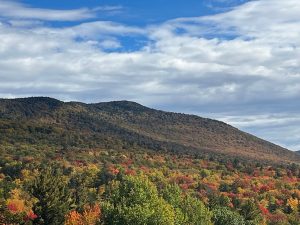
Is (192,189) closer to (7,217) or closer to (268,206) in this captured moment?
(268,206)

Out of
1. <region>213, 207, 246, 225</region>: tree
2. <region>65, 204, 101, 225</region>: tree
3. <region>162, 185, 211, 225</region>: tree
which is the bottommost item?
<region>65, 204, 101, 225</region>: tree

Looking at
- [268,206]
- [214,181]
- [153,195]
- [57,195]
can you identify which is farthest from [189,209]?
[214,181]

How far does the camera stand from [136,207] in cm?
6588

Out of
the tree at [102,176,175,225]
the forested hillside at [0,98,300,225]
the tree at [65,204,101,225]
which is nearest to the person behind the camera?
the tree at [102,176,175,225]

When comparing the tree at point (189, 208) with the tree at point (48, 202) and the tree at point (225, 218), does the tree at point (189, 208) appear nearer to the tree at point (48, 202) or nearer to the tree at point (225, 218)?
the tree at point (225, 218)

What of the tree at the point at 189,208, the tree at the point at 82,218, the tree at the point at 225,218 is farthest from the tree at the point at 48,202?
the tree at the point at 225,218

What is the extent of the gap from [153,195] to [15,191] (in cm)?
5843

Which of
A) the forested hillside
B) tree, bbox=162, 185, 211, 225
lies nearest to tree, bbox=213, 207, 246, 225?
the forested hillside

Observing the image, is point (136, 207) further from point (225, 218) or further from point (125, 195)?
point (225, 218)

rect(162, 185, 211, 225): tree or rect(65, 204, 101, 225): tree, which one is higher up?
rect(162, 185, 211, 225): tree

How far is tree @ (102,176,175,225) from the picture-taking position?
215 feet

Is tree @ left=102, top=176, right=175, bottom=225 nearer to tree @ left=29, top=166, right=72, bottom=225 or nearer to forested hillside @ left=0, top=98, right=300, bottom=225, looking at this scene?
A: forested hillside @ left=0, top=98, right=300, bottom=225

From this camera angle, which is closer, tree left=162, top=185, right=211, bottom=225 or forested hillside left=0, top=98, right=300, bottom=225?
forested hillside left=0, top=98, right=300, bottom=225

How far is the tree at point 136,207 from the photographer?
2579 inches
